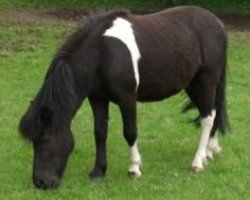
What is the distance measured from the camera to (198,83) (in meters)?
6.96

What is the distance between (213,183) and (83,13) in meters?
9.88

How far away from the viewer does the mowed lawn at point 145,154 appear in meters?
6.21

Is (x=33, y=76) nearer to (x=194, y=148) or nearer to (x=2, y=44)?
(x=2, y=44)

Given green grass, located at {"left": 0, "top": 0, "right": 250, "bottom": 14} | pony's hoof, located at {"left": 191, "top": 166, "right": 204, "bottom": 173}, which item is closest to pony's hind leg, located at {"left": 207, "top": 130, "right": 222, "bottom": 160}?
pony's hoof, located at {"left": 191, "top": 166, "right": 204, "bottom": 173}

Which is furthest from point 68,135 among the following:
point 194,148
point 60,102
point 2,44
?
point 2,44

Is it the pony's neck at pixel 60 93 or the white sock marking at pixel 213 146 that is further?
the white sock marking at pixel 213 146

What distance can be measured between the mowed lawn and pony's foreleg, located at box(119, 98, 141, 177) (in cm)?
12

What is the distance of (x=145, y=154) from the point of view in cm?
739

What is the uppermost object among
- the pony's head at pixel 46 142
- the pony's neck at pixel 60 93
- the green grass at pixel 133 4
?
the pony's neck at pixel 60 93

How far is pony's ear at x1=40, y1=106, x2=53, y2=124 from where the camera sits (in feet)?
19.2

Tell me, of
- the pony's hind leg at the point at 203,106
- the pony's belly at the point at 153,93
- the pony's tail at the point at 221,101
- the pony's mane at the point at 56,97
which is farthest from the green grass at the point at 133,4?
the pony's mane at the point at 56,97

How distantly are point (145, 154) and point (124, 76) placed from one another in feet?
5.08

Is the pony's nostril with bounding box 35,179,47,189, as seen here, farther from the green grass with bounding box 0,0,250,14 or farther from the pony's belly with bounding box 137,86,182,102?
the green grass with bounding box 0,0,250,14

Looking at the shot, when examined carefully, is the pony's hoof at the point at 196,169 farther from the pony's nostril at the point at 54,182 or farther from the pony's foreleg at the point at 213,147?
the pony's nostril at the point at 54,182
